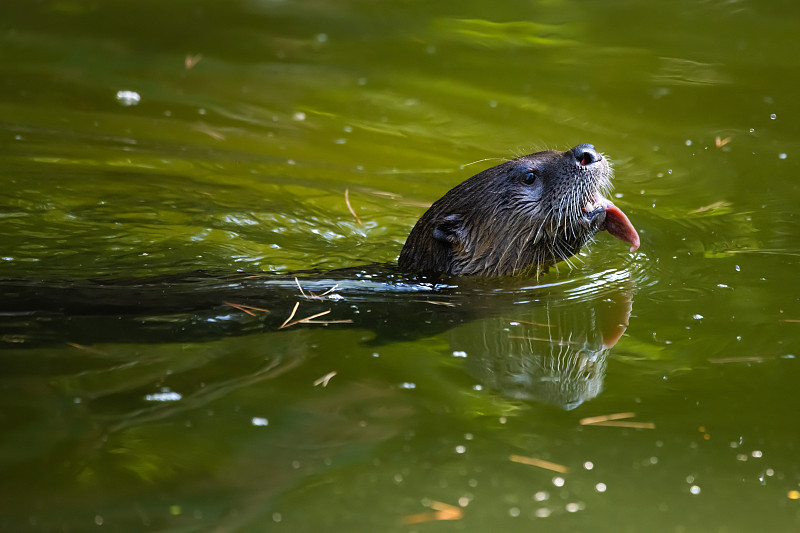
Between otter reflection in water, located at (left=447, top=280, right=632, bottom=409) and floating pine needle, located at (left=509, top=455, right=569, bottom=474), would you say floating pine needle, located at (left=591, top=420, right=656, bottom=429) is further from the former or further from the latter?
floating pine needle, located at (left=509, top=455, right=569, bottom=474)

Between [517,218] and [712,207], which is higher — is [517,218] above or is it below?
above

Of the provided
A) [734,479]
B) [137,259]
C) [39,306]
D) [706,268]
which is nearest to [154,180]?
[137,259]

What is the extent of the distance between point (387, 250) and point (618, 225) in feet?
4.79

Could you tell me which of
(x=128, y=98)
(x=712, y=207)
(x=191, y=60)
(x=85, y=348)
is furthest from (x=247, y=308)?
(x=191, y=60)

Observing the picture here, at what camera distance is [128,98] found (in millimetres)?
7129

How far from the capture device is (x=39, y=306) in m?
3.83

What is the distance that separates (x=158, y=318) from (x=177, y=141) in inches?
116

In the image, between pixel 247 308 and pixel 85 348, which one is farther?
pixel 247 308

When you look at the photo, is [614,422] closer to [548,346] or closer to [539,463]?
[539,463]

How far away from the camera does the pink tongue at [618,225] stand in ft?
13.3

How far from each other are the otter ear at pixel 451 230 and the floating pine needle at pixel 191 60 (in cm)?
411

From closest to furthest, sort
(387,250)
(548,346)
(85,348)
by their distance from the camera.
Answer: (85,348) → (548,346) → (387,250)

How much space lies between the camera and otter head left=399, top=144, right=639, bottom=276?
413 cm

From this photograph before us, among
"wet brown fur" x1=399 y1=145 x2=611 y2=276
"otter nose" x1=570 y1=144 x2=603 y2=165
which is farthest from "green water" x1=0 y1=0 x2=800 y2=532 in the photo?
"otter nose" x1=570 y1=144 x2=603 y2=165
